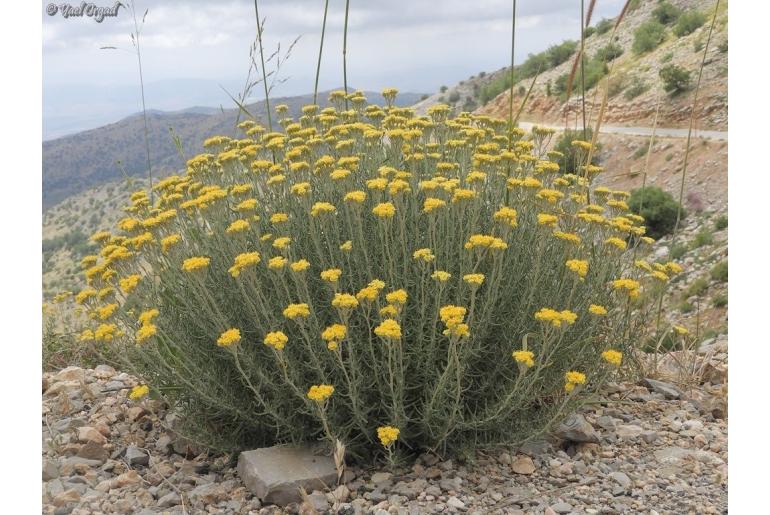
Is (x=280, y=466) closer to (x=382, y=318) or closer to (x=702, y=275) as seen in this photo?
(x=382, y=318)

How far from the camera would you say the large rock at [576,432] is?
380 cm

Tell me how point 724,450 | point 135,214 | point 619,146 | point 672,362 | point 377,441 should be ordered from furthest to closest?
point 619,146
point 672,362
point 135,214
point 724,450
point 377,441

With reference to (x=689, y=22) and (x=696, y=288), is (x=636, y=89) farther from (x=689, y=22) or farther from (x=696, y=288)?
(x=696, y=288)

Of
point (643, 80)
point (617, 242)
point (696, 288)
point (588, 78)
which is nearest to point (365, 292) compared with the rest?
point (617, 242)

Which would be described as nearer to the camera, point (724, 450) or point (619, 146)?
point (724, 450)

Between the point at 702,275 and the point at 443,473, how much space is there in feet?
64.0

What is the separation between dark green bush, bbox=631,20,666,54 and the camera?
1635 inches

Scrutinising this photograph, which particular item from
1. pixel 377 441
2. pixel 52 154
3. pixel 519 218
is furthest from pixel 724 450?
pixel 52 154

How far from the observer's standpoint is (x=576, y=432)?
12.5 feet

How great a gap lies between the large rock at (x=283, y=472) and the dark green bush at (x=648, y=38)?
4345cm

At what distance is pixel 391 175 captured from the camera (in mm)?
3688

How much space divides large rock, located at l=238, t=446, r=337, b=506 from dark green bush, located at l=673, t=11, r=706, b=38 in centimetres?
4337

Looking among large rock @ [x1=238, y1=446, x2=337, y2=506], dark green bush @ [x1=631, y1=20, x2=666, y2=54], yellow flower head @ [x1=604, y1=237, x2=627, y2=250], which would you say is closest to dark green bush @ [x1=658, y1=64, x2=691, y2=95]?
dark green bush @ [x1=631, y1=20, x2=666, y2=54]

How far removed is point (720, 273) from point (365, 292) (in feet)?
62.9
